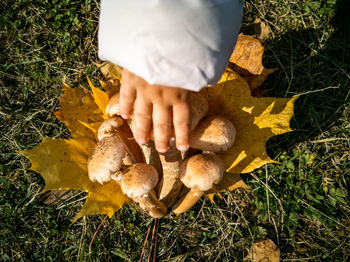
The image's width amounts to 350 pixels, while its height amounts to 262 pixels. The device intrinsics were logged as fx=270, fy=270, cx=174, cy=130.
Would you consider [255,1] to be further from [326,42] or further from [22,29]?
[22,29]

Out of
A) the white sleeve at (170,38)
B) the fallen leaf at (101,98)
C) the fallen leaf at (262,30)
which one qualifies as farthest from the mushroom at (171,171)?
the fallen leaf at (262,30)

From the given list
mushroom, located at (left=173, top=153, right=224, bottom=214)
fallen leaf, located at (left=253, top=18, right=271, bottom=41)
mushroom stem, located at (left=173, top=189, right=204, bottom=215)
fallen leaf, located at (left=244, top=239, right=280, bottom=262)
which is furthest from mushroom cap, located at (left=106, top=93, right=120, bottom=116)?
fallen leaf, located at (left=244, top=239, right=280, bottom=262)

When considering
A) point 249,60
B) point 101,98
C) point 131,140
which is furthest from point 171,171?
point 249,60

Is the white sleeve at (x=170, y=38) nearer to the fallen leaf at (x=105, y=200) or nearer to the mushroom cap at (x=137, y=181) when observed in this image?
the mushroom cap at (x=137, y=181)

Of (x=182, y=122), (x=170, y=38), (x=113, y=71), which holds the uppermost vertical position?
(x=170, y=38)

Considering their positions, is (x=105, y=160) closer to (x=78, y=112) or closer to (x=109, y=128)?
(x=109, y=128)
